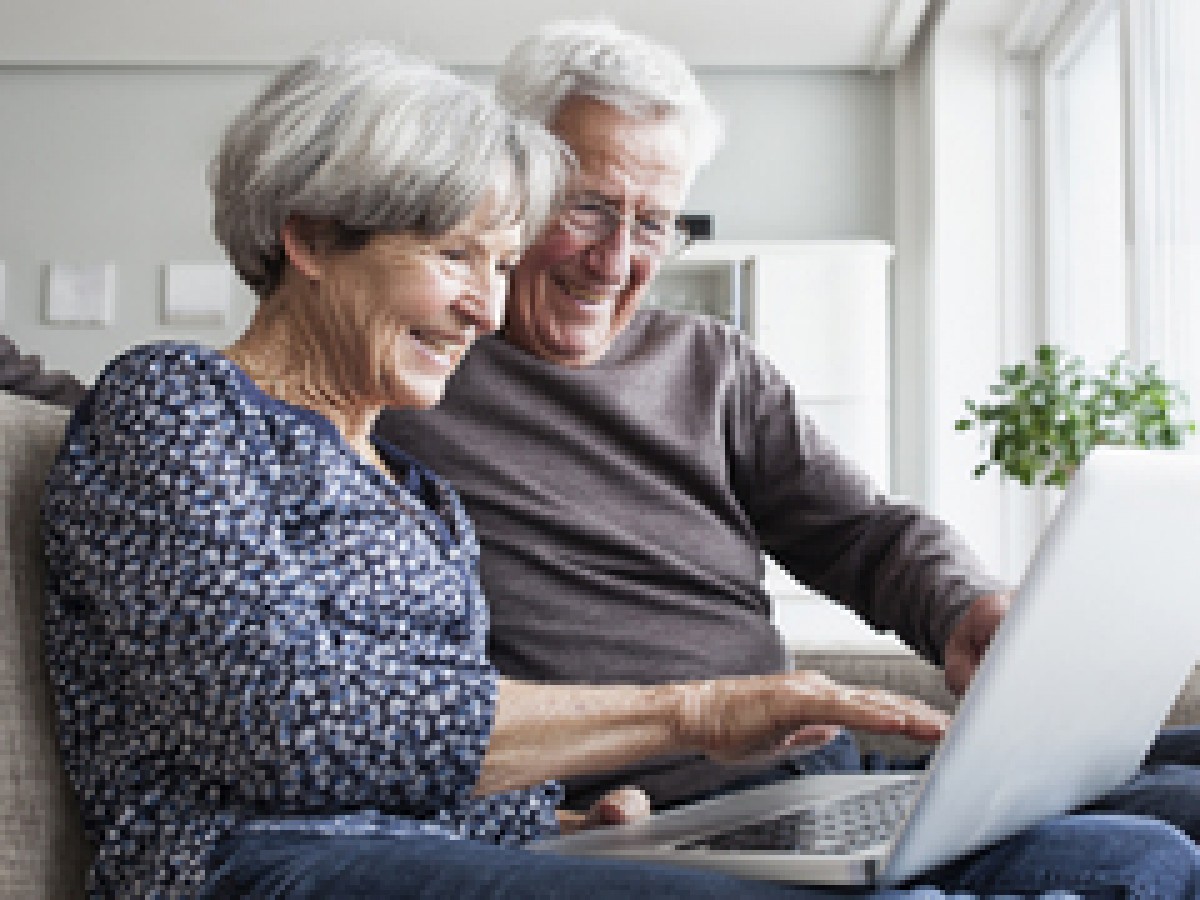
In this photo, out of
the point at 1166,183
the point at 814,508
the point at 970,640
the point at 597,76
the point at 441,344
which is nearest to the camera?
the point at 441,344

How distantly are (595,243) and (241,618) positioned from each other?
80 centimetres

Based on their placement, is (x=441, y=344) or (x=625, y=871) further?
(x=441, y=344)

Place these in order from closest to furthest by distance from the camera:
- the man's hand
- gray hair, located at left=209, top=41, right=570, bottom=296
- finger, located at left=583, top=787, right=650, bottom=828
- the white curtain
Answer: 1. gray hair, located at left=209, top=41, right=570, bottom=296
2. finger, located at left=583, top=787, right=650, bottom=828
3. the man's hand
4. the white curtain

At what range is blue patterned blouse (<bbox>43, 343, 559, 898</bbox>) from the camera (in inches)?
35.9

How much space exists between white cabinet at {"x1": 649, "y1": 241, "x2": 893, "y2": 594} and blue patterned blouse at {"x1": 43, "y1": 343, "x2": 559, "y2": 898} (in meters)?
4.32

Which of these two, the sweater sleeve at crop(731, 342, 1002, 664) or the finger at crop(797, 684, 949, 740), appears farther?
the sweater sleeve at crop(731, 342, 1002, 664)

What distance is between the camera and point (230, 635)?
91 centimetres

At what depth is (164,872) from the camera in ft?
3.09

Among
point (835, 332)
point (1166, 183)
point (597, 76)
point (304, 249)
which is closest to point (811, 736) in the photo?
point (304, 249)

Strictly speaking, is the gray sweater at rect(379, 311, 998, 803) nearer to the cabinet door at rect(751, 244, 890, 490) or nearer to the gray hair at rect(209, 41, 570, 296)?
the gray hair at rect(209, 41, 570, 296)

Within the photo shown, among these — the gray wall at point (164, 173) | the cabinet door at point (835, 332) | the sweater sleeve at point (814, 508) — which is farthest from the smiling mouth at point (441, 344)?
the gray wall at point (164, 173)

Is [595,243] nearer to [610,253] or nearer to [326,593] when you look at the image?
[610,253]

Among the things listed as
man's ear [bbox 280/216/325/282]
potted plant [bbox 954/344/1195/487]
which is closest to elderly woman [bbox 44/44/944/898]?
man's ear [bbox 280/216/325/282]

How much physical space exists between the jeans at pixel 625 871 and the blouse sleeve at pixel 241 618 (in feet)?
0.18
